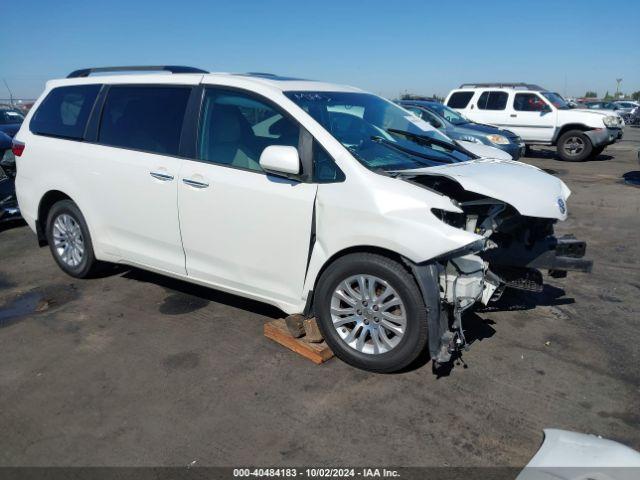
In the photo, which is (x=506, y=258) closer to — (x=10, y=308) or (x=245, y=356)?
(x=245, y=356)

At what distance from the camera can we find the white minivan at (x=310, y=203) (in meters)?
3.33

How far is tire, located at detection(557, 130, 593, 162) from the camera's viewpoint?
48.5 ft

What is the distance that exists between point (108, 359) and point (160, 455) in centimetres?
123

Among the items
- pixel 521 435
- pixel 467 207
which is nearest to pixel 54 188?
pixel 467 207

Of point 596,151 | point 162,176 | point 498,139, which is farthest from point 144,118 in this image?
point 596,151

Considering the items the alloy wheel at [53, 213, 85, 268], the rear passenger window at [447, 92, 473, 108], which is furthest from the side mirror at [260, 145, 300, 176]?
the rear passenger window at [447, 92, 473, 108]

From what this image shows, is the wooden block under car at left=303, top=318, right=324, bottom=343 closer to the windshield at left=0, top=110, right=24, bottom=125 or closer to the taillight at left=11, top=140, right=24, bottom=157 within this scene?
the taillight at left=11, top=140, right=24, bottom=157

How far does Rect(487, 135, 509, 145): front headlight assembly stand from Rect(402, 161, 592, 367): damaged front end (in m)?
8.39

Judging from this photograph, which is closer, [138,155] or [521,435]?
[521,435]

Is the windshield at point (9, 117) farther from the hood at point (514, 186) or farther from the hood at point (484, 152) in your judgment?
the hood at point (514, 186)

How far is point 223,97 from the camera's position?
4.03 metres

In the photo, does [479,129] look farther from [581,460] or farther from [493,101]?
[581,460]

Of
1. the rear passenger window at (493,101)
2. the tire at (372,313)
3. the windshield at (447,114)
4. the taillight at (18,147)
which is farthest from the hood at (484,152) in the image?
the rear passenger window at (493,101)

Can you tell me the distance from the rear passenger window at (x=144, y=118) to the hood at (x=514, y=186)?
1892 mm
